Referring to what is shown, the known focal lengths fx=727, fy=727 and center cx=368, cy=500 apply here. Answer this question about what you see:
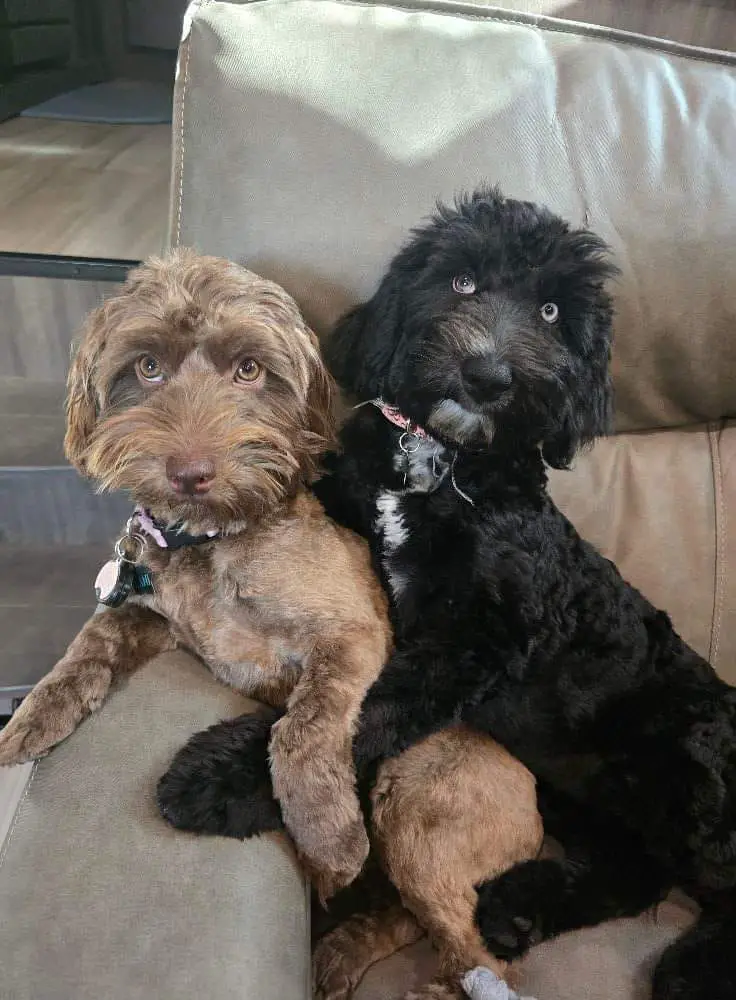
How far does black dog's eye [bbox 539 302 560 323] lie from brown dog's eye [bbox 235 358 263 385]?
0.54 meters

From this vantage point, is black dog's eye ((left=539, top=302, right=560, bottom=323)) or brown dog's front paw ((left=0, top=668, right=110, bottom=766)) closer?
brown dog's front paw ((left=0, top=668, right=110, bottom=766))

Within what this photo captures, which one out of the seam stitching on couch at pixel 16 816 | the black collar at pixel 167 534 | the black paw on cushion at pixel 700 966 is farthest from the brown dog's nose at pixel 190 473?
the black paw on cushion at pixel 700 966

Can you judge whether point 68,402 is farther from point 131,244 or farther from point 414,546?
point 131,244

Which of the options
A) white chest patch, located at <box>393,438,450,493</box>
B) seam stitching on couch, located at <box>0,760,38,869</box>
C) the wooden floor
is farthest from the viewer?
the wooden floor

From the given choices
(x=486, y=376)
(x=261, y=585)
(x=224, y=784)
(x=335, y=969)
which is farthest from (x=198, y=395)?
(x=335, y=969)

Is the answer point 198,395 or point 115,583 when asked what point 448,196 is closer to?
point 198,395

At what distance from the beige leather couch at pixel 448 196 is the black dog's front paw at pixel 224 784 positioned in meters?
0.03

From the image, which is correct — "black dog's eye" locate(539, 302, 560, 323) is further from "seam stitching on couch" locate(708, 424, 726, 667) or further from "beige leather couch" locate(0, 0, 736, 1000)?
"seam stitching on couch" locate(708, 424, 726, 667)

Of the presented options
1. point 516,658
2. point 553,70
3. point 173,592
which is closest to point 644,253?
point 553,70

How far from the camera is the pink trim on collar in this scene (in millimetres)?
1403

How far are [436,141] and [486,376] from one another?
0.58 metres

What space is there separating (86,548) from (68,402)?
4.46 feet

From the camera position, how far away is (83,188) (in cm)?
245

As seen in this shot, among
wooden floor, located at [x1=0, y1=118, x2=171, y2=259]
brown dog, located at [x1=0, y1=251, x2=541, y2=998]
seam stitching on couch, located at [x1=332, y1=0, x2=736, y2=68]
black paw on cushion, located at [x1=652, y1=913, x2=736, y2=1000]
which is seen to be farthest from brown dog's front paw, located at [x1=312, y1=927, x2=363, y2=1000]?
wooden floor, located at [x1=0, y1=118, x2=171, y2=259]
